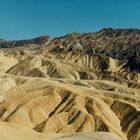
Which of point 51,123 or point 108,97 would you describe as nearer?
point 51,123

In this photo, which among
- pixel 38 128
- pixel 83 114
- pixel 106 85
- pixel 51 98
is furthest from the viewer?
pixel 106 85

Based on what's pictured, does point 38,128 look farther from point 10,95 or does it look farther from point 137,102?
point 137,102

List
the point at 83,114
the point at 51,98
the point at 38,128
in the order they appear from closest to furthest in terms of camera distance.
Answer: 1. the point at 38,128
2. the point at 83,114
3. the point at 51,98

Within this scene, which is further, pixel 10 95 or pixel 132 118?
pixel 10 95

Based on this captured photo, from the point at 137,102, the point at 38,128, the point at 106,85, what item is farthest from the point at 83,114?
the point at 106,85

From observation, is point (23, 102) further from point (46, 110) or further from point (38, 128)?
point (38, 128)

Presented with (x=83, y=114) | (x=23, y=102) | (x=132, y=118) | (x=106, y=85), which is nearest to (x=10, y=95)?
(x=23, y=102)

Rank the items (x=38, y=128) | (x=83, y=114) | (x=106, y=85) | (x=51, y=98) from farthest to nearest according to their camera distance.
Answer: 1. (x=106, y=85)
2. (x=51, y=98)
3. (x=83, y=114)
4. (x=38, y=128)

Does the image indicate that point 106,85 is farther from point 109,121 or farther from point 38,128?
point 38,128
